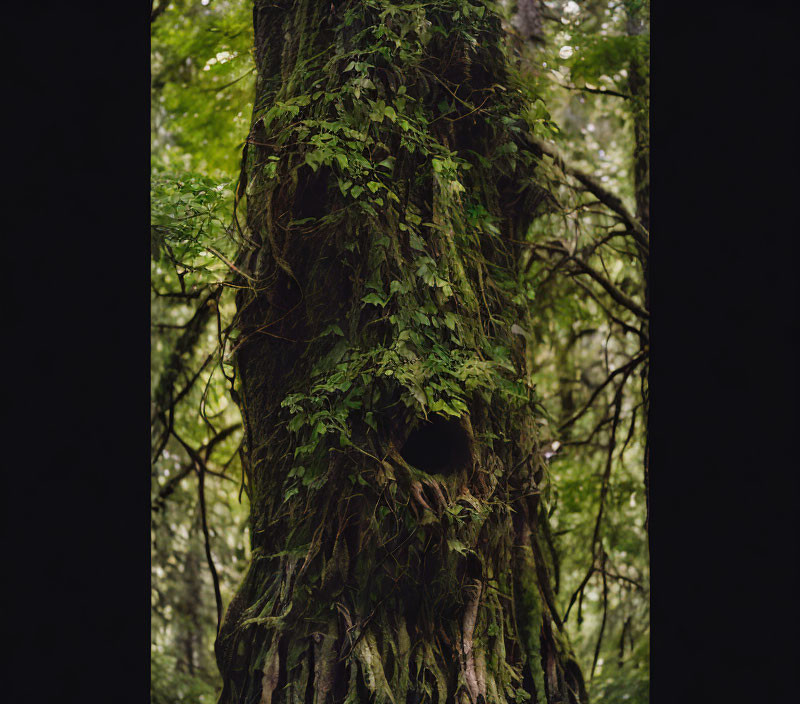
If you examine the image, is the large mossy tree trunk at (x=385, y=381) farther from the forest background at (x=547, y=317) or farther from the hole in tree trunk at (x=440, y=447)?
the forest background at (x=547, y=317)

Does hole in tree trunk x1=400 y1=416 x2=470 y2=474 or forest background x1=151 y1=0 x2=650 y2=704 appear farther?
forest background x1=151 y1=0 x2=650 y2=704

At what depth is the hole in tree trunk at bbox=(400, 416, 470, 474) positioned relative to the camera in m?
3.26

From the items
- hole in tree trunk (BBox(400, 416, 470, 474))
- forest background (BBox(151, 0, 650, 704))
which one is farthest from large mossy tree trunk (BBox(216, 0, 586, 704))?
forest background (BBox(151, 0, 650, 704))

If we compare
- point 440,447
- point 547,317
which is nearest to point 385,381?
point 440,447

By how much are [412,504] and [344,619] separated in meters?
0.52

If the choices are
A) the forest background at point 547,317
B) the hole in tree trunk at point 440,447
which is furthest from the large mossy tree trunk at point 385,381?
the forest background at point 547,317

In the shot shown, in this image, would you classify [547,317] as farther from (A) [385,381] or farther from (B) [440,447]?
(A) [385,381]

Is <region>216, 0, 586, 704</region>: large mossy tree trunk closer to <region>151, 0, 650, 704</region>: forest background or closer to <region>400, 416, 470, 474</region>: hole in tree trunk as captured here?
<region>400, 416, 470, 474</region>: hole in tree trunk

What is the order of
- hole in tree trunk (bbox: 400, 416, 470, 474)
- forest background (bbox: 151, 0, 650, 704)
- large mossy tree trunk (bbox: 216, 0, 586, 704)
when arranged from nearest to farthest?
large mossy tree trunk (bbox: 216, 0, 586, 704)
hole in tree trunk (bbox: 400, 416, 470, 474)
forest background (bbox: 151, 0, 650, 704)

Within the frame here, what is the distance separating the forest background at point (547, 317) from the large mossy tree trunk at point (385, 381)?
0.19 meters

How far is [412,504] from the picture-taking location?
10.2ft

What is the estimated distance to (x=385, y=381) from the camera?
3105 mm

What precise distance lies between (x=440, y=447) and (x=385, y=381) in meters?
0.42

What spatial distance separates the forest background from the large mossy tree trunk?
0.62 ft
